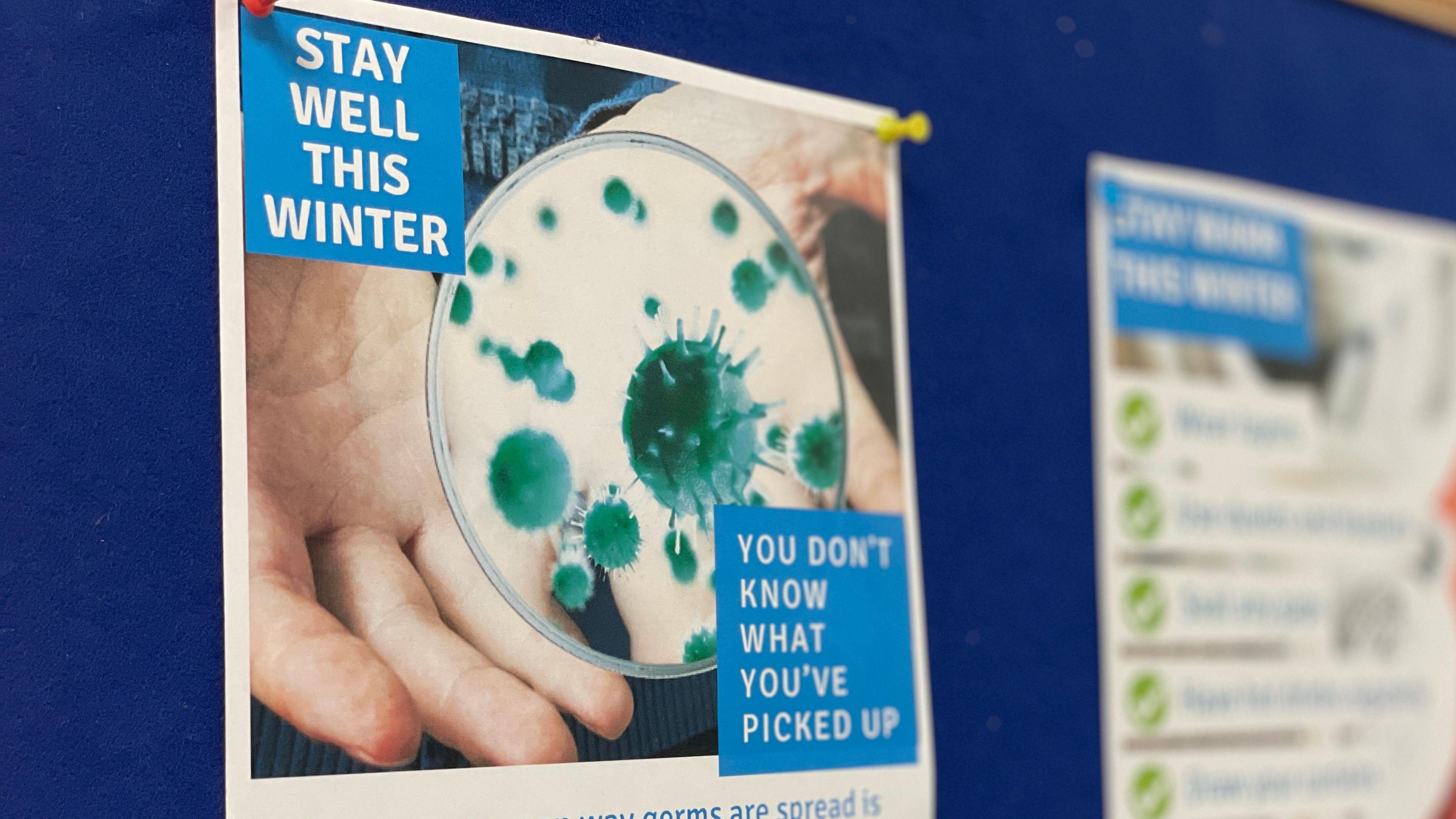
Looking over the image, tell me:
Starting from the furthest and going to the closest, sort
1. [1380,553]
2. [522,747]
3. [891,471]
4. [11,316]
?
[1380,553] → [891,471] → [522,747] → [11,316]

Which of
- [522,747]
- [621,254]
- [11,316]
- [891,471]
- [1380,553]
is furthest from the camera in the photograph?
[1380,553]

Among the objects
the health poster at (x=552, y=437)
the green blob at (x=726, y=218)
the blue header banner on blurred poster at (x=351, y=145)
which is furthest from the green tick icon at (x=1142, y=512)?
the blue header banner on blurred poster at (x=351, y=145)

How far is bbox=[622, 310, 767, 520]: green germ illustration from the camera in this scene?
116 centimetres

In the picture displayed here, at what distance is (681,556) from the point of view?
116 cm

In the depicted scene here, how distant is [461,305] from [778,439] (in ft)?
1.00

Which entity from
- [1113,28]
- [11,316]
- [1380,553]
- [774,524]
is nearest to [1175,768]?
[1380,553]

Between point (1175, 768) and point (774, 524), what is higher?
point (774, 524)

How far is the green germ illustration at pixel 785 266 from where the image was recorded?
49.1 inches

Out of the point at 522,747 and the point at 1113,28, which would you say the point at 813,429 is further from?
the point at 1113,28

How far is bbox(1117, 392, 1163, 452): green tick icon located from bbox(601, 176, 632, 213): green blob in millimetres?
614

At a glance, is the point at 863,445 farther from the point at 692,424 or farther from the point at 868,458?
the point at 692,424

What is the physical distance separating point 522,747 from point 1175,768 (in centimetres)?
75

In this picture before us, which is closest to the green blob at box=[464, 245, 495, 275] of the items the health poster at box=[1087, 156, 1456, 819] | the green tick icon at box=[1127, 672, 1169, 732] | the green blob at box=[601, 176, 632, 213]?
the green blob at box=[601, 176, 632, 213]

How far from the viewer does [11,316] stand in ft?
3.10
